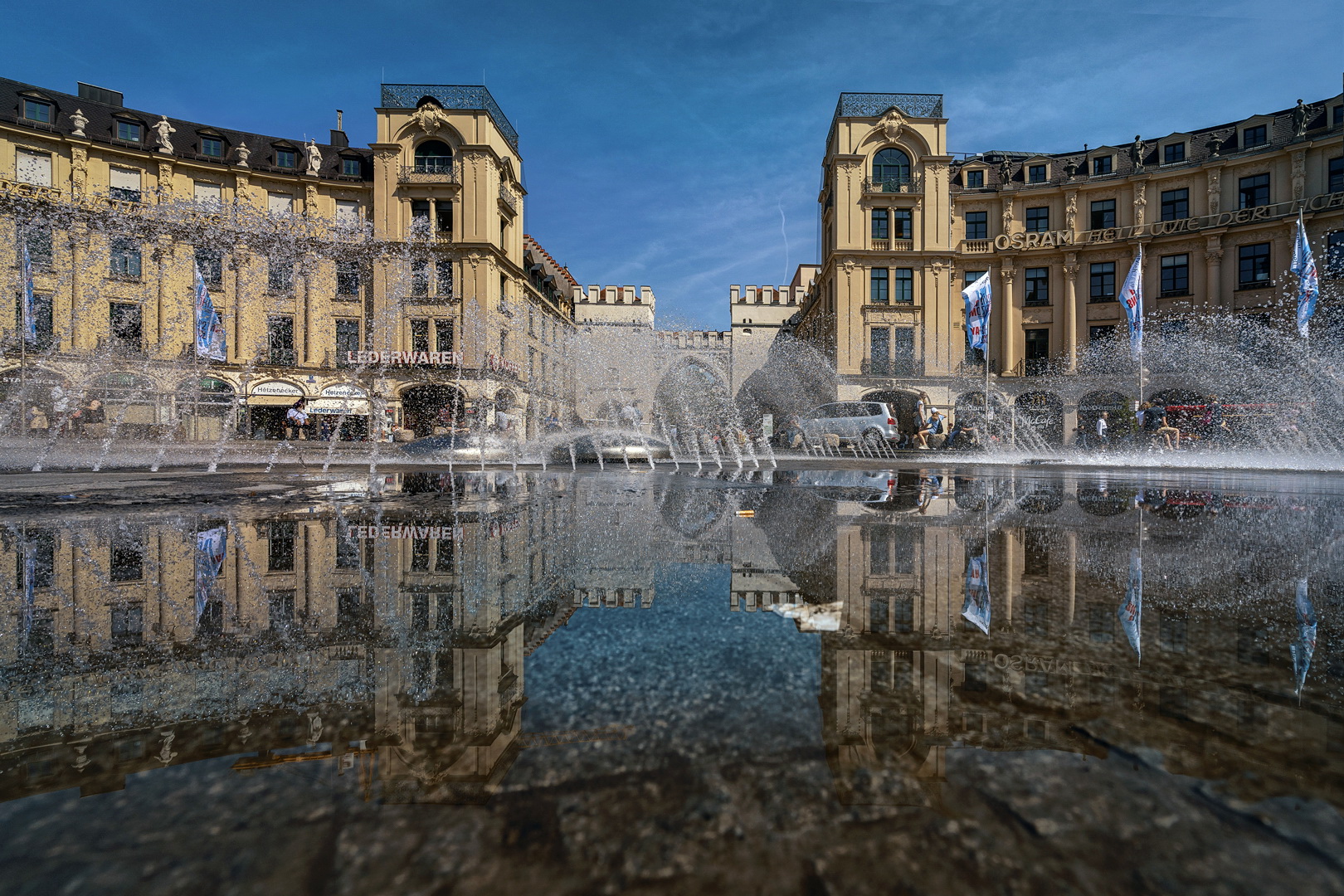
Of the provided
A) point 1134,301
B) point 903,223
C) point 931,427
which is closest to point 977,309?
point 1134,301

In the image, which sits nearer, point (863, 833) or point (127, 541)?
point (863, 833)

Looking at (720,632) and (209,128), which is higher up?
(209,128)

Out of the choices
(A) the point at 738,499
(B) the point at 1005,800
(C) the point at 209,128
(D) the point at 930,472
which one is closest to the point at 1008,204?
(D) the point at 930,472

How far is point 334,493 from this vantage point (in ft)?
21.4

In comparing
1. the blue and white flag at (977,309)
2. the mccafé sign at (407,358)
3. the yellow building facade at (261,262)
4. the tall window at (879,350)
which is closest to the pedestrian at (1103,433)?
the blue and white flag at (977,309)

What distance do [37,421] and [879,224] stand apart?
39.2 m

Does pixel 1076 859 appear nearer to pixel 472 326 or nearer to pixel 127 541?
pixel 127 541

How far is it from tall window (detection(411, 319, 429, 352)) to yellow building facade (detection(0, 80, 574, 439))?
0.09m

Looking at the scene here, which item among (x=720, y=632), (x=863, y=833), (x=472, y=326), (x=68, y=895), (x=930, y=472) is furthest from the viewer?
(x=472, y=326)

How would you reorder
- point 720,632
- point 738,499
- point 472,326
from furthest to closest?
point 472,326 → point 738,499 → point 720,632

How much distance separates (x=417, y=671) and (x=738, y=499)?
4711 millimetres

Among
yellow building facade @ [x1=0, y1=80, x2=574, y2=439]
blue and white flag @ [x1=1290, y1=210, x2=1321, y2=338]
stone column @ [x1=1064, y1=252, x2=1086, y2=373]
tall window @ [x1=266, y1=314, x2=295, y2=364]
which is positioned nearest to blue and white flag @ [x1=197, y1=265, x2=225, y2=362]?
tall window @ [x1=266, y1=314, x2=295, y2=364]

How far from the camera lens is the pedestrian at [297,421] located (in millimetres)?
24650

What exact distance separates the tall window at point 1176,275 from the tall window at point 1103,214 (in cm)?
302
